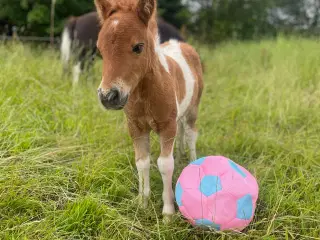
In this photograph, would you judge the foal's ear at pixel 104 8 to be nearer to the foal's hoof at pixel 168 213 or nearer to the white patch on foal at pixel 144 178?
the white patch on foal at pixel 144 178

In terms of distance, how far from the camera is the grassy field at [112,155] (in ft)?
6.88

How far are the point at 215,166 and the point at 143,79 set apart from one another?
732 mm

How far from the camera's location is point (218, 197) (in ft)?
6.57

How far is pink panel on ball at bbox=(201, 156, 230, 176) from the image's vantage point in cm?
214

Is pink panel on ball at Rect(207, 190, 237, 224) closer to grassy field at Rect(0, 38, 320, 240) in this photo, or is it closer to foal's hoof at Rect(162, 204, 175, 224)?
grassy field at Rect(0, 38, 320, 240)

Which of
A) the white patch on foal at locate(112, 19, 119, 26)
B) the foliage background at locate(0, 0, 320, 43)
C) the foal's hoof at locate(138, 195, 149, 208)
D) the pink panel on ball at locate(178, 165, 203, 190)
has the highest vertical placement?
the white patch on foal at locate(112, 19, 119, 26)

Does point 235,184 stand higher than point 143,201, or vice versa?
point 235,184

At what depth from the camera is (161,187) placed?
2.67 metres

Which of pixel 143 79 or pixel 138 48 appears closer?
pixel 138 48

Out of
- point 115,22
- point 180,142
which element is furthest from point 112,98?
point 180,142

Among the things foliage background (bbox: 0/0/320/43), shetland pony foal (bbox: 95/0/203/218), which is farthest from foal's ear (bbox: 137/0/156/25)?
foliage background (bbox: 0/0/320/43)

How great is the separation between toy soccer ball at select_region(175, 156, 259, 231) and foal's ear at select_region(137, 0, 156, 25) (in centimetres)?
101

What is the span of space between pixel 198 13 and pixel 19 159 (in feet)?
43.4

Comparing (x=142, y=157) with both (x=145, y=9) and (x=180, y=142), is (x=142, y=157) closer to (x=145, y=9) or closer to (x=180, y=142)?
(x=180, y=142)
